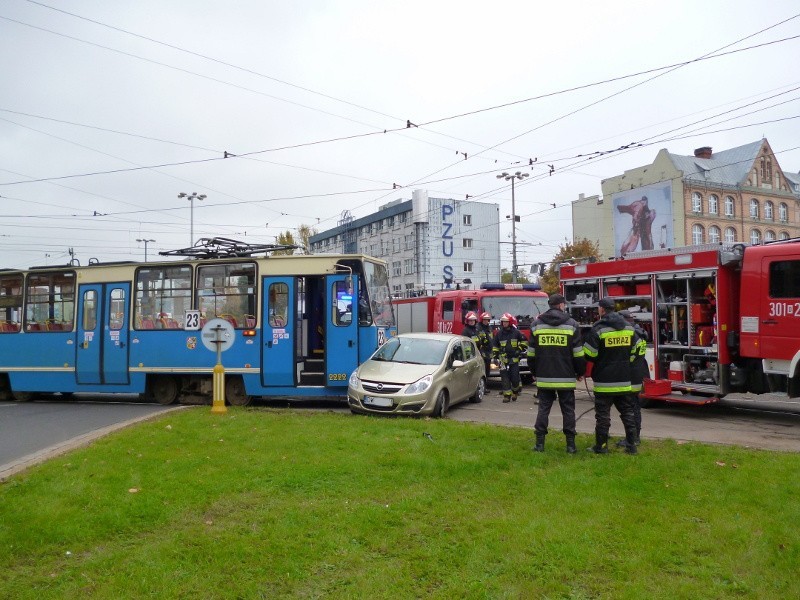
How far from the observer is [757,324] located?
11133 millimetres

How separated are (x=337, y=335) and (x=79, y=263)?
6961mm

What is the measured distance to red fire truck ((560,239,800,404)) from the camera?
35.4 feet

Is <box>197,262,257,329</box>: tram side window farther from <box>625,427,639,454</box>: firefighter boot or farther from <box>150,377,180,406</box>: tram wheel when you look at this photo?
<box>625,427,639,454</box>: firefighter boot

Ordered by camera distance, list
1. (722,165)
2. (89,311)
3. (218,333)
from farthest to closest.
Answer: (722,165), (89,311), (218,333)

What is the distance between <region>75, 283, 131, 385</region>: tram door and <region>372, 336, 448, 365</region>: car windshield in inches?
230

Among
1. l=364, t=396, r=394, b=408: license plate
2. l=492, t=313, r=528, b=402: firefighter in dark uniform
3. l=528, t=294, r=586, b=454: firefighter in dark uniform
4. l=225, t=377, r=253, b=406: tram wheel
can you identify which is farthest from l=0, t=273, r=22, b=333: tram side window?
l=528, t=294, r=586, b=454: firefighter in dark uniform

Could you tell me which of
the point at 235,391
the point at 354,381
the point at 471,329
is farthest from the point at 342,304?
the point at 471,329

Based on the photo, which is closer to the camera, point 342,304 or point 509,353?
point 342,304

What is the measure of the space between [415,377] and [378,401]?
0.77 meters

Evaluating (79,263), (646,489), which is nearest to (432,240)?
(79,263)

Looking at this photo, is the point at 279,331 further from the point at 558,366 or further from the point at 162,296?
the point at 558,366

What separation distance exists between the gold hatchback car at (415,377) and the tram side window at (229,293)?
9.40ft

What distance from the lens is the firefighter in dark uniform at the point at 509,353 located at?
1383cm

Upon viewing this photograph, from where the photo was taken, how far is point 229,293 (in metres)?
13.6
